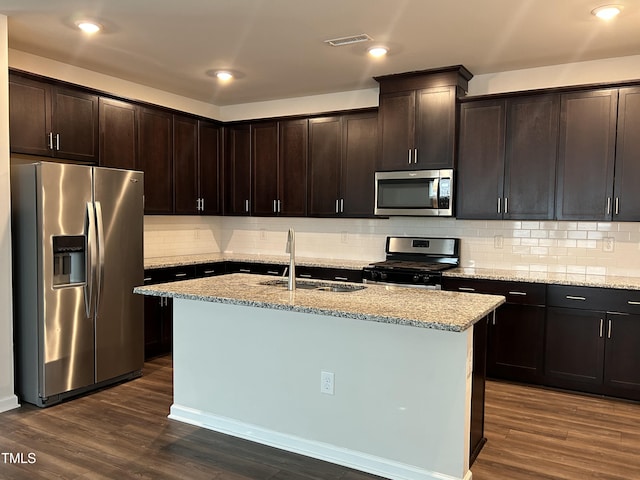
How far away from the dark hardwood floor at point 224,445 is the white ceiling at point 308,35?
264cm

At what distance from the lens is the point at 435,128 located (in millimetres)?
4586

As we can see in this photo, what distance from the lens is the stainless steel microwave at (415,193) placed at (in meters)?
4.57

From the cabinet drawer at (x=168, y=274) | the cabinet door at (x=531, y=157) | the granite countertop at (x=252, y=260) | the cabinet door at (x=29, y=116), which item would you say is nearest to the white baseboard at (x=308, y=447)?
the cabinet drawer at (x=168, y=274)

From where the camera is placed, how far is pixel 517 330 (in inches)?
164

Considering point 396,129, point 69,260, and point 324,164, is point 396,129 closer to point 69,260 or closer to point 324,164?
point 324,164

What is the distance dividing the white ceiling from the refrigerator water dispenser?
149 centimetres

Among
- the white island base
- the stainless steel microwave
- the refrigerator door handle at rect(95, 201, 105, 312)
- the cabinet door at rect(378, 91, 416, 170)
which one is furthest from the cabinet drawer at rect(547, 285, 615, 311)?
the refrigerator door handle at rect(95, 201, 105, 312)

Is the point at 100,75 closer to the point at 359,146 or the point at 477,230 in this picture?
the point at 359,146

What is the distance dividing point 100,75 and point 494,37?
3485mm

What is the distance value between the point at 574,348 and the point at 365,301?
2203 mm

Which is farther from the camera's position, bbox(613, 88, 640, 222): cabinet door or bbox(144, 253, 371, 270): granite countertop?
bbox(144, 253, 371, 270): granite countertop

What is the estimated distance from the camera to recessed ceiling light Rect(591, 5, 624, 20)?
10.2ft

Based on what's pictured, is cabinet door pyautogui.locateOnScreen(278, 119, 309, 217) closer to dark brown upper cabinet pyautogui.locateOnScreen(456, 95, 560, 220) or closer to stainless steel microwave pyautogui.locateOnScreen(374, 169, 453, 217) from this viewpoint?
stainless steel microwave pyautogui.locateOnScreen(374, 169, 453, 217)

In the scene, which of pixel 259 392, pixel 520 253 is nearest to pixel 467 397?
pixel 259 392
